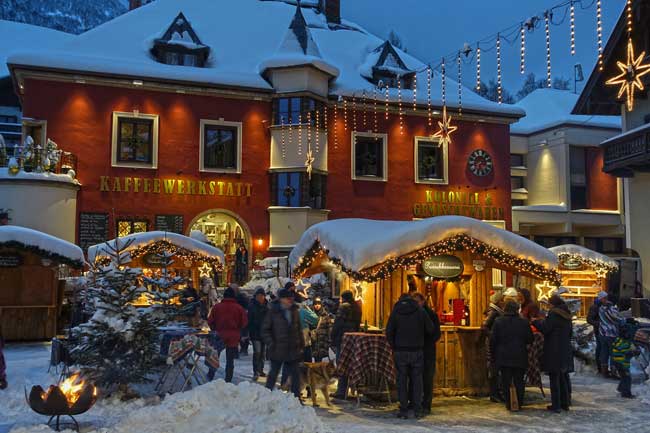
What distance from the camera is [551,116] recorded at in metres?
37.8

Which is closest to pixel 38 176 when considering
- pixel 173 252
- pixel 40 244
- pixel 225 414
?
pixel 173 252

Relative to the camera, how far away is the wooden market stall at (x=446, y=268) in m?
10.9

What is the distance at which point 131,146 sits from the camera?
25.9m

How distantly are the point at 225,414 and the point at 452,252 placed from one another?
5.63 metres

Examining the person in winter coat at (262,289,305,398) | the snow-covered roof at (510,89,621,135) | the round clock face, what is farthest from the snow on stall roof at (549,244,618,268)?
the person in winter coat at (262,289,305,398)

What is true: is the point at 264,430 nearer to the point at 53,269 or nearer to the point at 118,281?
the point at 118,281

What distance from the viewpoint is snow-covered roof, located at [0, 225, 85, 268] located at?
15930 millimetres

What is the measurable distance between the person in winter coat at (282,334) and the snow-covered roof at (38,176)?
15660 millimetres

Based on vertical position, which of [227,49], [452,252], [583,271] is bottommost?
[583,271]

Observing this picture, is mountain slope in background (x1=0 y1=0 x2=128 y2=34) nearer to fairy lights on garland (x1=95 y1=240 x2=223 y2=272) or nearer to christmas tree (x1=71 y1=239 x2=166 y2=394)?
fairy lights on garland (x1=95 y1=240 x2=223 y2=272)

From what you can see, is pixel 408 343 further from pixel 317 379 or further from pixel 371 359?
pixel 317 379

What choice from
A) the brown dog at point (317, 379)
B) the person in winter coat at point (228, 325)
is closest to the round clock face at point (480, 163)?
the person in winter coat at point (228, 325)

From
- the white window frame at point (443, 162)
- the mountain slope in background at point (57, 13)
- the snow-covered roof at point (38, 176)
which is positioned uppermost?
the mountain slope in background at point (57, 13)

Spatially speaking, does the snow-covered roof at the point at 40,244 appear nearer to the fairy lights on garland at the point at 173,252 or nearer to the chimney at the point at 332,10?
the fairy lights on garland at the point at 173,252
